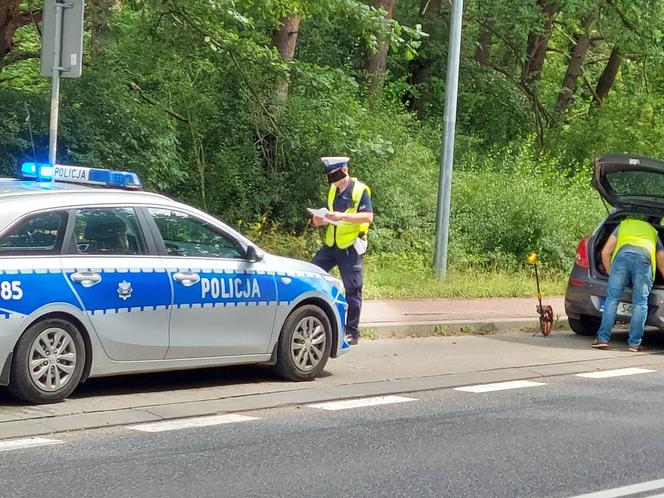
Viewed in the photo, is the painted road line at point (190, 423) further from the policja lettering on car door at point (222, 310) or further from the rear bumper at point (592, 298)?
the rear bumper at point (592, 298)

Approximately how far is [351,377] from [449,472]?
10.8 ft

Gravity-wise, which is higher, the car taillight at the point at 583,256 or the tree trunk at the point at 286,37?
the tree trunk at the point at 286,37

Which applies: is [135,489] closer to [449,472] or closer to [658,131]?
[449,472]

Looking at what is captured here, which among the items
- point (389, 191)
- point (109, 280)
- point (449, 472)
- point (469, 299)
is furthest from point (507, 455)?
point (389, 191)

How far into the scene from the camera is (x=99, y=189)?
27.5 ft

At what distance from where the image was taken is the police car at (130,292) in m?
7.53

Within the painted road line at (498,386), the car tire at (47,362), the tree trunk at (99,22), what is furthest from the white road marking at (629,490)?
the tree trunk at (99,22)

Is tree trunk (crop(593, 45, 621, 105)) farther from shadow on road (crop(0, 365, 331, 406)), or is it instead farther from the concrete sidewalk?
shadow on road (crop(0, 365, 331, 406))

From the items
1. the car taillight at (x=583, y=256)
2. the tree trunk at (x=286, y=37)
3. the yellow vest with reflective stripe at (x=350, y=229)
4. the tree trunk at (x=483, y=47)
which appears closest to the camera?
the yellow vest with reflective stripe at (x=350, y=229)

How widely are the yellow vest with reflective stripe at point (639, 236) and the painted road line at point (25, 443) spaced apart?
7224mm

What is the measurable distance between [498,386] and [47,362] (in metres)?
3.92

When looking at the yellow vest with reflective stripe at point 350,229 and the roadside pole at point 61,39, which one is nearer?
the roadside pole at point 61,39

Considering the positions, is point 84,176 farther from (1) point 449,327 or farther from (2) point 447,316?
(2) point 447,316

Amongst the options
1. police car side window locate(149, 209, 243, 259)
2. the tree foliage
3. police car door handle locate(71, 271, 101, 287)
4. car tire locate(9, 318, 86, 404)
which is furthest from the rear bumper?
car tire locate(9, 318, 86, 404)
